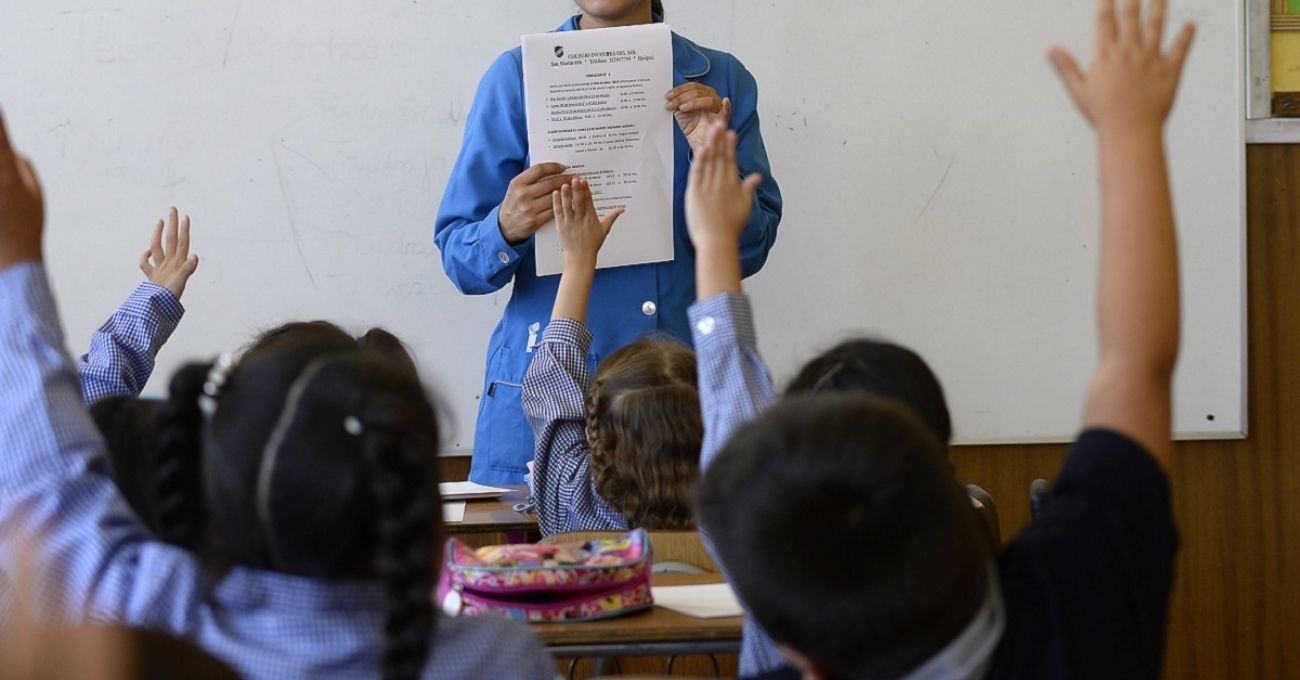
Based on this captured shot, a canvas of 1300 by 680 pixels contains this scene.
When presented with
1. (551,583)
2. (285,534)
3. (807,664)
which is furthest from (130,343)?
(807,664)

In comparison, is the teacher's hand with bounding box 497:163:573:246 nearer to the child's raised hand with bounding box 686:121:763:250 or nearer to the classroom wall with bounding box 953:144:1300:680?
the child's raised hand with bounding box 686:121:763:250

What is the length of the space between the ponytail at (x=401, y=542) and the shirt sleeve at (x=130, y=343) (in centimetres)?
144

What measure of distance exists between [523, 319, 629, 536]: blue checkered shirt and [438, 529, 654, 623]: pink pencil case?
2.11 ft

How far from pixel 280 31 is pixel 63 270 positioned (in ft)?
2.58

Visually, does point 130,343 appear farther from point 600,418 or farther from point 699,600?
point 699,600

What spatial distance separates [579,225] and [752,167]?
481 millimetres

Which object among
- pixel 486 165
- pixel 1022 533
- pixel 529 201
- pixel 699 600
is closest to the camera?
pixel 1022 533

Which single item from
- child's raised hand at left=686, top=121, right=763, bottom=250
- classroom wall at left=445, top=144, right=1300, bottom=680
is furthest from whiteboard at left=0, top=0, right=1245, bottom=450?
child's raised hand at left=686, top=121, right=763, bottom=250

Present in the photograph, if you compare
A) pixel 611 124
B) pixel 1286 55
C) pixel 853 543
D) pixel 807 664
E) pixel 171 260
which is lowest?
pixel 807 664

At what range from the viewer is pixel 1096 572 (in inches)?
46.2

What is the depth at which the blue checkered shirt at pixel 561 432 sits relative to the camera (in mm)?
2479

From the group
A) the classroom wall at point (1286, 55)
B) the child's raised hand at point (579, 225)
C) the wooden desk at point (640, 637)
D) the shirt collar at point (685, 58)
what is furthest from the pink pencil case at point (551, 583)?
the classroom wall at point (1286, 55)

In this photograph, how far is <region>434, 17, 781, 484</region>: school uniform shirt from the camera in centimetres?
289

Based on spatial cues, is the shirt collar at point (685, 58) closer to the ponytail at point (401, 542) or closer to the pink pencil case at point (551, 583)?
the pink pencil case at point (551, 583)
